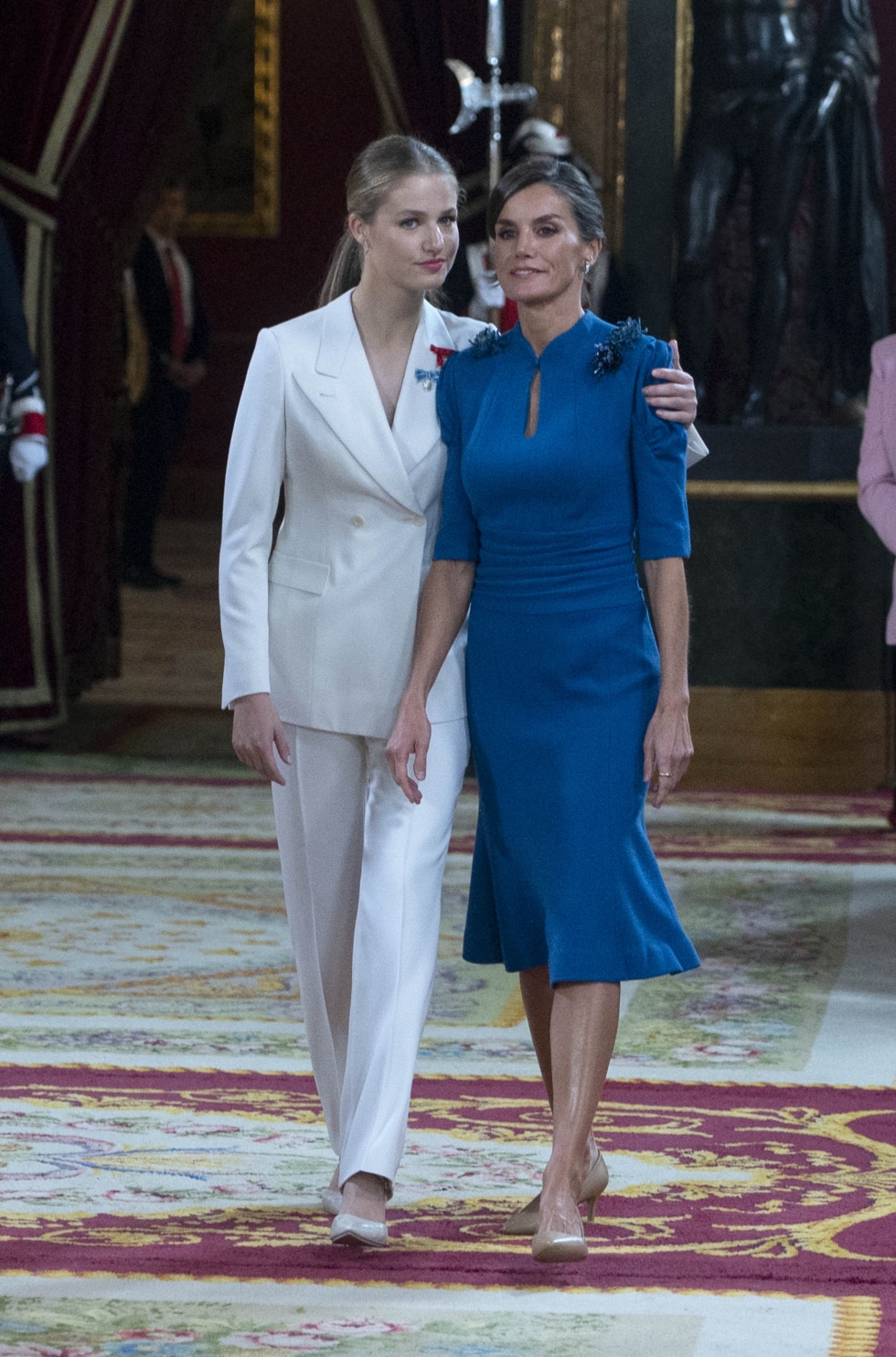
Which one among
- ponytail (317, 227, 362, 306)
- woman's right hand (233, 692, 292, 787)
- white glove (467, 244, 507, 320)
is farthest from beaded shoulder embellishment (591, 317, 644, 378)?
white glove (467, 244, 507, 320)

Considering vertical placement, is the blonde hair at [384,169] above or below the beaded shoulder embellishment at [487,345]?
above

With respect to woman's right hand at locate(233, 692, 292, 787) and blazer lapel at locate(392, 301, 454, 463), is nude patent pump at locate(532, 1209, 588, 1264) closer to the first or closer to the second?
woman's right hand at locate(233, 692, 292, 787)

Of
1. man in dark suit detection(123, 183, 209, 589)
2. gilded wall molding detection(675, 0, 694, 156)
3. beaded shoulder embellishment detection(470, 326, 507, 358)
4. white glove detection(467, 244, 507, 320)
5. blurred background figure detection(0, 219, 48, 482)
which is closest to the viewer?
beaded shoulder embellishment detection(470, 326, 507, 358)

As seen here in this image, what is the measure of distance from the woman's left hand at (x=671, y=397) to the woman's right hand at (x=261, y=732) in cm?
57

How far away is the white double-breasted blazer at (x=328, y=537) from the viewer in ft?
9.00

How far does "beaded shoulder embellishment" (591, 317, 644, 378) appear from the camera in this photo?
268 cm

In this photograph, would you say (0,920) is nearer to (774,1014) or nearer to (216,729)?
(774,1014)

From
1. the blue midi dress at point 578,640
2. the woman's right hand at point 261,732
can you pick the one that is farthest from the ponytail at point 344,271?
the woman's right hand at point 261,732

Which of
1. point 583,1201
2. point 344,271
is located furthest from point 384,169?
point 583,1201

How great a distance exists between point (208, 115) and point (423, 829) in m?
12.0

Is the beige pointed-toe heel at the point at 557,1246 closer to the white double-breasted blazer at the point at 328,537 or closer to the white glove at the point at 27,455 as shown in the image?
the white double-breasted blazer at the point at 328,537

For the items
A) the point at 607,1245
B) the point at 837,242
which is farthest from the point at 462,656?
the point at 837,242

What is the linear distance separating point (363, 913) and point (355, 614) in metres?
0.36

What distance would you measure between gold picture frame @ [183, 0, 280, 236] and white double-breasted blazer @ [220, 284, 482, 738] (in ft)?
37.7
